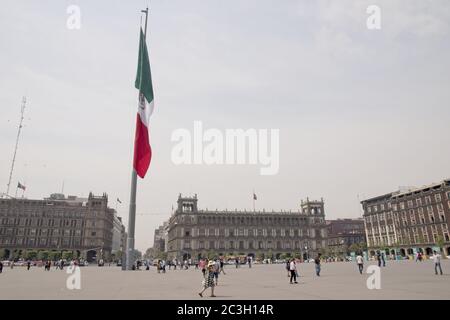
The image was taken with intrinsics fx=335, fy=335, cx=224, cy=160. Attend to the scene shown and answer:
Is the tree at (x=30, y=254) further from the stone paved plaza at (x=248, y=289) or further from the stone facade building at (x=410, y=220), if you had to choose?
the stone facade building at (x=410, y=220)

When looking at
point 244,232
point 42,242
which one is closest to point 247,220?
point 244,232

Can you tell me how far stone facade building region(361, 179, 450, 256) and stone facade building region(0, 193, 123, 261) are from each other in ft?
296

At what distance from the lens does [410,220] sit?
9475cm

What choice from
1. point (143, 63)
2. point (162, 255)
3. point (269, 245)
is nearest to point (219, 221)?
point (269, 245)

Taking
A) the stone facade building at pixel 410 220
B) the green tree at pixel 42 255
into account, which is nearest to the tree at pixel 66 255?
the green tree at pixel 42 255

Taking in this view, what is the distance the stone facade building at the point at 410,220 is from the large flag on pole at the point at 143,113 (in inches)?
3236

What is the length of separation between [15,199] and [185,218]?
57128 mm

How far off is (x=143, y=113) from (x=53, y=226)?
10048cm

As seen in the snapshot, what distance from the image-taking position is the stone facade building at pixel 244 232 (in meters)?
120

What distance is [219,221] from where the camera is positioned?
12394 cm

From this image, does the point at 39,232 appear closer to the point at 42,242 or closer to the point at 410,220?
the point at 42,242

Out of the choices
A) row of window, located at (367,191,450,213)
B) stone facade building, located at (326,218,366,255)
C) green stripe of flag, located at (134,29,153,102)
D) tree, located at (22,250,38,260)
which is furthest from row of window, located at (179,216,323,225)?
green stripe of flag, located at (134,29,153,102)
